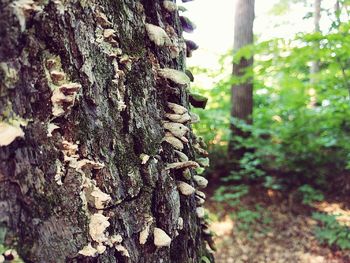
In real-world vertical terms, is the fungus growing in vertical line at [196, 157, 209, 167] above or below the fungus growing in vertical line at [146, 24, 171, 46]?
below

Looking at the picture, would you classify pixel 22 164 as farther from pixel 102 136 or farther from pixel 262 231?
pixel 262 231

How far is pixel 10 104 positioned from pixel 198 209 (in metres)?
1.39

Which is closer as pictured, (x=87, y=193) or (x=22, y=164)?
→ (x=22, y=164)

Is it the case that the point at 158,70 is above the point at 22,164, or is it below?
above

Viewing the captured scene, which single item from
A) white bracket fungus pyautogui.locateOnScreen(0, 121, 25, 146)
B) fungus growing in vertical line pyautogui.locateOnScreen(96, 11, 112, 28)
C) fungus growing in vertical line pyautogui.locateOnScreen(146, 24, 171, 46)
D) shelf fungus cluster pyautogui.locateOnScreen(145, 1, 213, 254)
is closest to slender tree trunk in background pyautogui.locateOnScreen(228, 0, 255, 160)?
shelf fungus cluster pyautogui.locateOnScreen(145, 1, 213, 254)

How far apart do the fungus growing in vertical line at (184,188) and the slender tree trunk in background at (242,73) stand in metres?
5.97

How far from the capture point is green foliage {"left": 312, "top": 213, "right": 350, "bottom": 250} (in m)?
5.24

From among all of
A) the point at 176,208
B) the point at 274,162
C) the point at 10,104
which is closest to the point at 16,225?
the point at 10,104

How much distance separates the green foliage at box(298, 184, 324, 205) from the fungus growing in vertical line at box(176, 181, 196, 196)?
546 centimetres

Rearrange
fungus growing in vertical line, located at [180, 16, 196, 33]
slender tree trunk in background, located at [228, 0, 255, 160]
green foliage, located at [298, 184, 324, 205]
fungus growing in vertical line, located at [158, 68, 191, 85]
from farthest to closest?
1. slender tree trunk in background, located at [228, 0, 255, 160]
2. green foliage, located at [298, 184, 324, 205]
3. fungus growing in vertical line, located at [180, 16, 196, 33]
4. fungus growing in vertical line, located at [158, 68, 191, 85]

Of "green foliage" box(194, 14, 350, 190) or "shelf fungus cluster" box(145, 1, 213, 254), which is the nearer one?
"shelf fungus cluster" box(145, 1, 213, 254)

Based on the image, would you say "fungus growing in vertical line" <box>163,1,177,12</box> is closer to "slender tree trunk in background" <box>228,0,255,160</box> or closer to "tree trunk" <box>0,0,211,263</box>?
"tree trunk" <box>0,0,211,263</box>

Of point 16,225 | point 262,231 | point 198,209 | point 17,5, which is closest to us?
point 17,5

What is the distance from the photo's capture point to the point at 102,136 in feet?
4.81
